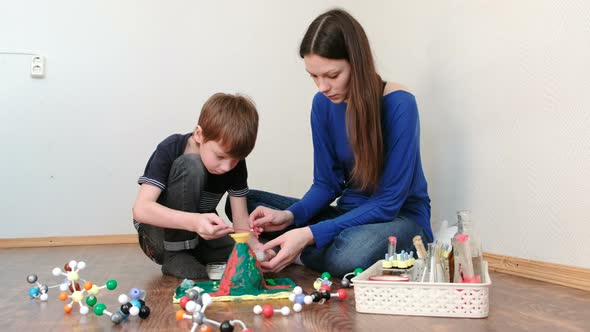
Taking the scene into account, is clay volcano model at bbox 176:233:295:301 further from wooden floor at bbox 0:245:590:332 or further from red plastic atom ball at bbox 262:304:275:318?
red plastic atom ball at bbox 262:304:275:318

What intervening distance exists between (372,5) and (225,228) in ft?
5.77

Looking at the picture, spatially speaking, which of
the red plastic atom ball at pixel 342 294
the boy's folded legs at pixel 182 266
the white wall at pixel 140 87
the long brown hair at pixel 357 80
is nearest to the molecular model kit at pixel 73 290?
the boy's folded legs at pixel 182 266

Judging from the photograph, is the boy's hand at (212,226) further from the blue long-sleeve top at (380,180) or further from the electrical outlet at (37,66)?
the electrical outlet at (37,66)

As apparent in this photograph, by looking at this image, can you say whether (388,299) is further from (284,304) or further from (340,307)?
(284,304)

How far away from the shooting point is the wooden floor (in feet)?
3.76

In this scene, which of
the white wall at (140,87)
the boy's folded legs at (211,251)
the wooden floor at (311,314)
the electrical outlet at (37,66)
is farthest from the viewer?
the electrical outlet at (37,66)

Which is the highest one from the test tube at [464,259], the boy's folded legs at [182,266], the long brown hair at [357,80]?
the long brown hair at [357,80]

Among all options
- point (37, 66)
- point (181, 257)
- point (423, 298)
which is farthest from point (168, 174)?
point (37, 66)

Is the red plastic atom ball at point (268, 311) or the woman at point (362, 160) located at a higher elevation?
the woman at point (362, 160)

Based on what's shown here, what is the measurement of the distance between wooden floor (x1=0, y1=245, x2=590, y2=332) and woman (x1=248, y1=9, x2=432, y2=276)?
0.48 ft

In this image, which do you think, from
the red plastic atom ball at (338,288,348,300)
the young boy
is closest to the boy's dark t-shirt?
the young boy

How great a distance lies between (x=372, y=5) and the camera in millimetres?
2854

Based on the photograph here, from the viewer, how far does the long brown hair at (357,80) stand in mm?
1603

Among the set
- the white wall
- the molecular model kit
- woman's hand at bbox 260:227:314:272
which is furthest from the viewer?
the white wall
